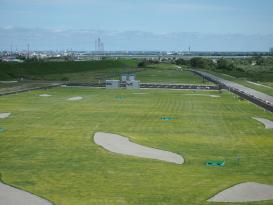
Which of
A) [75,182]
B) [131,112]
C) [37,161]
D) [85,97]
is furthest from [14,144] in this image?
[85,97]

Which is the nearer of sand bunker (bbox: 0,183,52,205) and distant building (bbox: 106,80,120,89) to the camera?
sand bunker (bbox: 0,183,52,205)

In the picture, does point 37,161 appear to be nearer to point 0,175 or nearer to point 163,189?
point 0,175

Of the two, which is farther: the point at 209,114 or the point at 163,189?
the point at 209,114

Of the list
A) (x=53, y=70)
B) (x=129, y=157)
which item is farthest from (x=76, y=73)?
(x=129, y=157)

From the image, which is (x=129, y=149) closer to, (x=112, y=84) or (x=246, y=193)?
(x=246, y=193)

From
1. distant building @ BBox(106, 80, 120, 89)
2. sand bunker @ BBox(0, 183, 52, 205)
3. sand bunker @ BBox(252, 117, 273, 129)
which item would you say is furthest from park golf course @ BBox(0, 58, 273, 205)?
distant building @ BBox(106, 80, 120, 89)

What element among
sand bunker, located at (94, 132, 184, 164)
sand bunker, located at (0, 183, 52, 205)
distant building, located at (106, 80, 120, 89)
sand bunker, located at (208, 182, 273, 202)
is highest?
sand bunker, located at (208, 182, 273, 202)

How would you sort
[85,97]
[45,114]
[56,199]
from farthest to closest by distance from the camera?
1. [85,97]
2. [45,114]
3. [56,199]

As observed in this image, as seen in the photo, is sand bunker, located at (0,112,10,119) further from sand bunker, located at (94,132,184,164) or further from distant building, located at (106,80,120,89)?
distant building, located at (106,80,120,89)
